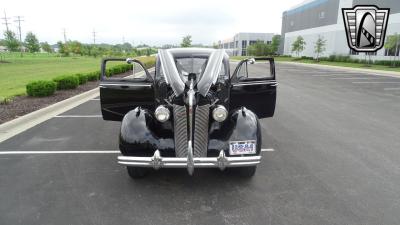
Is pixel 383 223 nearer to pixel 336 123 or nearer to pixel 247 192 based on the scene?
pixel 247 192

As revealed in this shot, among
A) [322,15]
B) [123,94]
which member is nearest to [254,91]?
A: [123,94]

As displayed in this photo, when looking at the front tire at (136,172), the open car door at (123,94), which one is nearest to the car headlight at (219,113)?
the front tire at (136,172)

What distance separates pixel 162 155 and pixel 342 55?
49017 millimetres

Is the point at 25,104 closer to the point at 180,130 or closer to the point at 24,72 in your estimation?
the point at 180,130

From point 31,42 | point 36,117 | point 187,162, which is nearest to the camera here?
point 187,162

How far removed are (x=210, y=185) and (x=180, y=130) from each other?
2.92ft

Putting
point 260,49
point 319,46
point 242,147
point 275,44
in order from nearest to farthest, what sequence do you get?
point 242,147 < point 319,46 < point 260,49 < point 275,44

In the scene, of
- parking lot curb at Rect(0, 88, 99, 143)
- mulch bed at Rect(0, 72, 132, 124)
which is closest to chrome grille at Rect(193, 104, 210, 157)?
parking lot curb at Rect(0, 88, 99, 143)

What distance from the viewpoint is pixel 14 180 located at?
397 cm

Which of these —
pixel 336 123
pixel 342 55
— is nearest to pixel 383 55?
pixel 342 55

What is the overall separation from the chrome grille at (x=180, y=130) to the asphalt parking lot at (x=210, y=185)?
547 millimetres

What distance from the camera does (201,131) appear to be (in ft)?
11.7

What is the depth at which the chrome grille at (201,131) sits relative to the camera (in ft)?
11.6

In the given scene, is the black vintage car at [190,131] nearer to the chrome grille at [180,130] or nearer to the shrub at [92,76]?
the chrome grille at [180,130]
